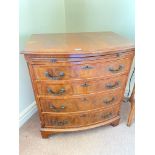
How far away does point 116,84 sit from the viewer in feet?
5.84

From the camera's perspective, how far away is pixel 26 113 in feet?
6.82

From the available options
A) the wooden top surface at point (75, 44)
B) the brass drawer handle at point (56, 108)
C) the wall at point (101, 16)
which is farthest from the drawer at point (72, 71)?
Result: the wall at point (101, 16)

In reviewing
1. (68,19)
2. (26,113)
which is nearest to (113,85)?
(26,113)

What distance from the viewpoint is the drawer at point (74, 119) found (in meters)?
1.75

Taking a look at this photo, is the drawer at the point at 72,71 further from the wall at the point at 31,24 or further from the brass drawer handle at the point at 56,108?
the wall at the point at 31,24

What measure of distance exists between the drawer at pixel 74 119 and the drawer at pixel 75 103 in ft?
0.15

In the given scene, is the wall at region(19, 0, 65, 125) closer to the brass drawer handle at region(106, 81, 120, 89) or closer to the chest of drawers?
the chest of drawers

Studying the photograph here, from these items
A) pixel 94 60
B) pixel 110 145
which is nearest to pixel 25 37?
pixel 94 60

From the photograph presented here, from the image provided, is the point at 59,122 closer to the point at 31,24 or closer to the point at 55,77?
the point at 55,77

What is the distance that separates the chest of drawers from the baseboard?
0.99ft

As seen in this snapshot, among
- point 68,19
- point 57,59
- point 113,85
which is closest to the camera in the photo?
point 57,59

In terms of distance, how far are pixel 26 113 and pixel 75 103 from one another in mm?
605

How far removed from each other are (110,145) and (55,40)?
3.01 ft
